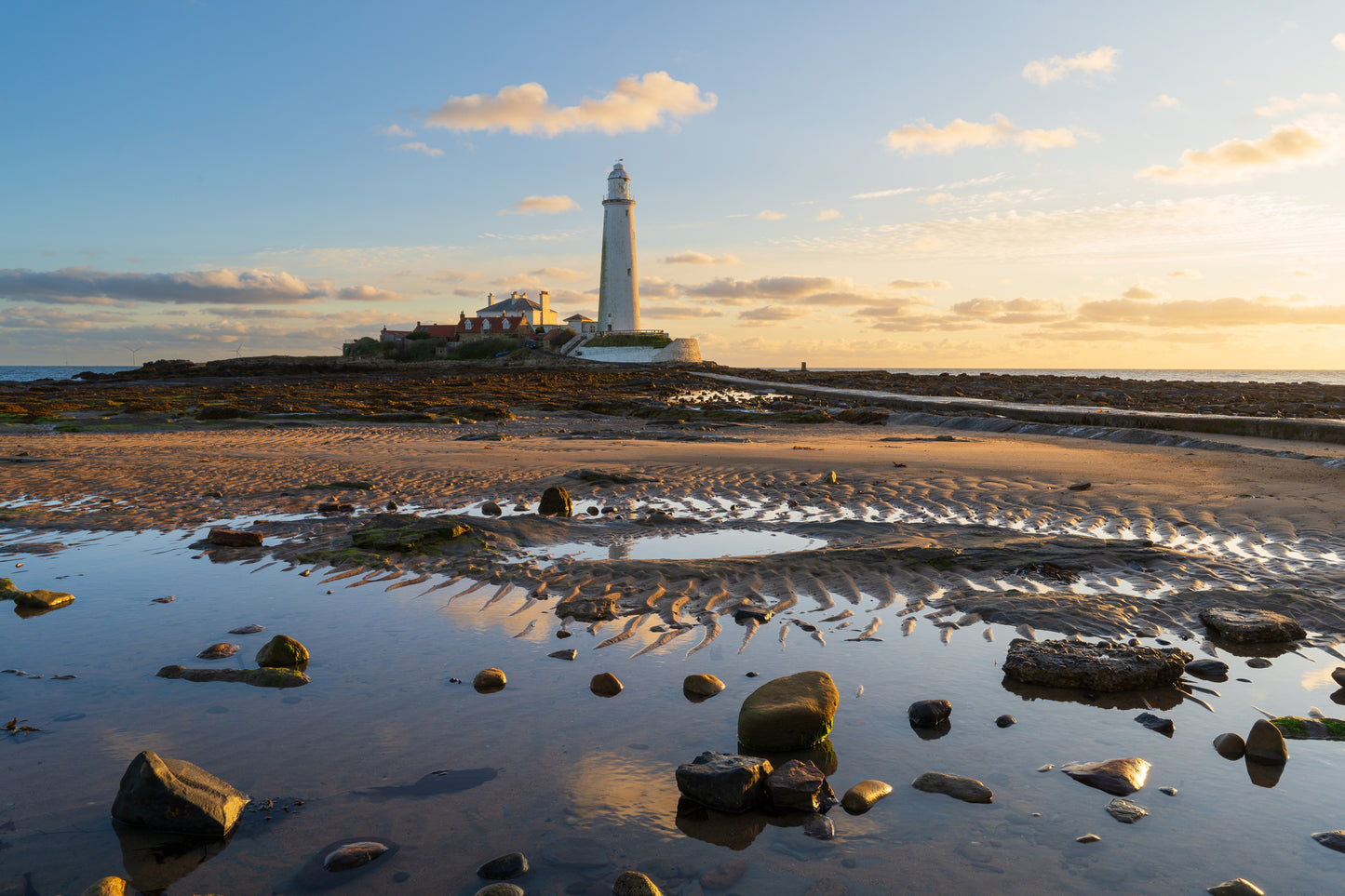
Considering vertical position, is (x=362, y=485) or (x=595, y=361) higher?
(x=595, y=361)

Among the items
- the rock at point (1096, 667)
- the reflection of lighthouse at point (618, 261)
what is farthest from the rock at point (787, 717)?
the reflection of lighthouse at point (618, 261)

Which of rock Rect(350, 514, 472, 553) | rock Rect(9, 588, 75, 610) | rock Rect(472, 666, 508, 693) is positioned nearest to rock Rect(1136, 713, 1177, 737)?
rock Rect(472, 666, 508, 693)

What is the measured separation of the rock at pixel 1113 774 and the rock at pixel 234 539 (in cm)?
637

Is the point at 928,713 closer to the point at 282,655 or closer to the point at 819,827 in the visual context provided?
the point at 819,827

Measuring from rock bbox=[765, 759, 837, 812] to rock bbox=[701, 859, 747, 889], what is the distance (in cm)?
36

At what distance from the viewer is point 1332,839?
266 cm

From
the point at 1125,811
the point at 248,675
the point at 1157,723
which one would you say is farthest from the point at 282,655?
the point at 1157,723

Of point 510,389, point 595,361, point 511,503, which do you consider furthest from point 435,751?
point 595,361

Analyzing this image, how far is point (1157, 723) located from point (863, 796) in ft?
5.17

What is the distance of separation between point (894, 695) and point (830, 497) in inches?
215

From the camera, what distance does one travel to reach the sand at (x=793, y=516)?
17.3ft

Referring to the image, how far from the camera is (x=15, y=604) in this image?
5.17 m

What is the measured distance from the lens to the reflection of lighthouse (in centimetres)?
7038

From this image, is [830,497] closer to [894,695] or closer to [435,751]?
[894,695]
